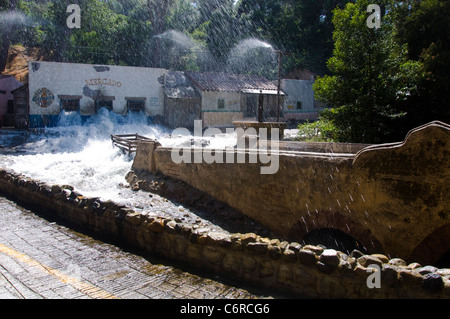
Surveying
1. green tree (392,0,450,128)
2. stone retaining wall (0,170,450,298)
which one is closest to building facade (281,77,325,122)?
green tree (392,0,450,128)

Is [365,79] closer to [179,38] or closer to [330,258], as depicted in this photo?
[330,258]

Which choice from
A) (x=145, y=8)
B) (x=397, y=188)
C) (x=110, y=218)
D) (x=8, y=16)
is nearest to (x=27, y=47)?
(x=8, y=16)

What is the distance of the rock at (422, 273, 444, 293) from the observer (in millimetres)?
3273

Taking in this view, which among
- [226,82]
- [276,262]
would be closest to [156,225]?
[276,262]

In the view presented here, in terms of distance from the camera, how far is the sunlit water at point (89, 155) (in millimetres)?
10398

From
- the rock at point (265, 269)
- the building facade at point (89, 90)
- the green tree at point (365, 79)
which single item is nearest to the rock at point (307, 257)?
the rock at point (265, 269)

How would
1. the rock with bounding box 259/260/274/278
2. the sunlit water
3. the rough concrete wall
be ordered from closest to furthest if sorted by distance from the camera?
the rock with bounding box 259/260/274/278
the rough concrete wall
the sunlit water

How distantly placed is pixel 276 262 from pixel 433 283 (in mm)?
1496

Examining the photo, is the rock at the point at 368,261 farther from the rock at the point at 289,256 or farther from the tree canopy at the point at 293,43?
the tree canopy at the point at 293,43

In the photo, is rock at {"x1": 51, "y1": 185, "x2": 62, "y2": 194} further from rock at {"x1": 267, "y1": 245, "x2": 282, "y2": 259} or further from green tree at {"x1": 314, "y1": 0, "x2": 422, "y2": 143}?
green tree at {"x1": 314, "y1": 0, "x2": 422, "y2": 143}

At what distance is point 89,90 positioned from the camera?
70.9 ft

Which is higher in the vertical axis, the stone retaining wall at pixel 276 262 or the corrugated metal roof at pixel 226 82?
the corrugated metal roof at pixel 226 82

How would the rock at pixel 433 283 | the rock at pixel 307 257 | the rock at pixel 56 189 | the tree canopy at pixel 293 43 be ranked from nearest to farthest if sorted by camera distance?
the rock at pixel 433 283
the rock at pixel 307 257
the rock at pixel 56 189
the tree canopy at pixel 293 43
